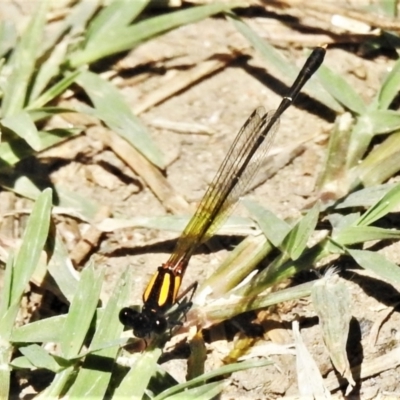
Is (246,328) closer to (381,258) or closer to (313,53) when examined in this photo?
(381,258)

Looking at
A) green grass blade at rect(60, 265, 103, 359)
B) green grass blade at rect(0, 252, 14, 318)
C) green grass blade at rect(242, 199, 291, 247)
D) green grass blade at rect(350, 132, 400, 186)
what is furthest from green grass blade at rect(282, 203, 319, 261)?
green grass blade at rect(0, 252, 14, 318)

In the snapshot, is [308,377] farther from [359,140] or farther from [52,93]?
[52,93]

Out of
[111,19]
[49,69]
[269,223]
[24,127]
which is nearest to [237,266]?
[269,223]

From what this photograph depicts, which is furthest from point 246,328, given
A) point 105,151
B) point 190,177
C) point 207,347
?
point 105,151

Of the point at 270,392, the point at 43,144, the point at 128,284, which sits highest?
the point at 43,144

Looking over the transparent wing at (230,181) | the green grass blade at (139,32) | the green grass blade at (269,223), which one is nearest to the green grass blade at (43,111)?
the green grass blade at (139,32)

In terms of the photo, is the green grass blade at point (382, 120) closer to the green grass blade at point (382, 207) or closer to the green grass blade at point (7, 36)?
the green grass blade at point (382, 207)
